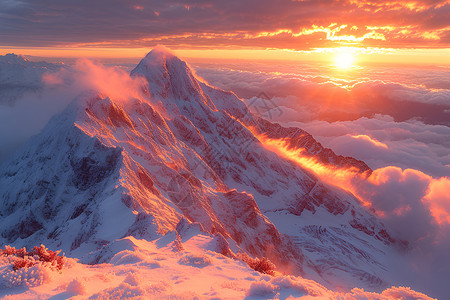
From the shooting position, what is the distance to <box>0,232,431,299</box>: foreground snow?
1094cm

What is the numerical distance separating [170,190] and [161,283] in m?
58.6

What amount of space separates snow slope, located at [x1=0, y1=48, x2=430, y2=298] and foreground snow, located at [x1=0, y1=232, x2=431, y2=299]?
1.59m

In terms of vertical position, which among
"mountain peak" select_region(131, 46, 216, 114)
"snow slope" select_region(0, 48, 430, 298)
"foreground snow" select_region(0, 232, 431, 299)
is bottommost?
"snow slope" select_region(0, 48, 430, 298)

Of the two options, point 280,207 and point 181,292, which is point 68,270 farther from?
point 280,207

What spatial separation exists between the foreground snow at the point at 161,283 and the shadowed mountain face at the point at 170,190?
17.9 meters

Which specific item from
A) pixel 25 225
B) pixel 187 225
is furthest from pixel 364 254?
pixel 25 225

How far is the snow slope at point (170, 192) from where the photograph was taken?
48438 millimetres

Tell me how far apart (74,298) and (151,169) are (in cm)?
6493

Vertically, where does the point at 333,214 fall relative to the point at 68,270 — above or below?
below

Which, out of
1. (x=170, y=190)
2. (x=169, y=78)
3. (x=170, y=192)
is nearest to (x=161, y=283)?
(x=170, y=192)

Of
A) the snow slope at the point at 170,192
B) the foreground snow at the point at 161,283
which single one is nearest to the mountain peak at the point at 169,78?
the snow slope at the point at 170,192

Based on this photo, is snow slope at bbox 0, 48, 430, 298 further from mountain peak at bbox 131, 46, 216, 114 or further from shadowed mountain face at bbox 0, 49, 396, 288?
mountain peak at bbox 131, 46, 216, 114

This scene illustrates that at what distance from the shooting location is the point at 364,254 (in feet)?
454

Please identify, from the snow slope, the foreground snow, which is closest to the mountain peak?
the snow slope
